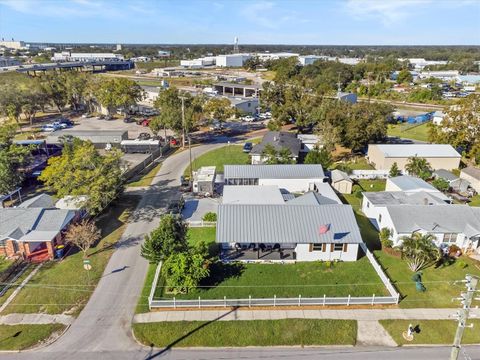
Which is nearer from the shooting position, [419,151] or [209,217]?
[209,217]

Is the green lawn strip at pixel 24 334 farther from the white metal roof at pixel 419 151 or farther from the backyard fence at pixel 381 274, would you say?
the white metal roof at pixel 419 151

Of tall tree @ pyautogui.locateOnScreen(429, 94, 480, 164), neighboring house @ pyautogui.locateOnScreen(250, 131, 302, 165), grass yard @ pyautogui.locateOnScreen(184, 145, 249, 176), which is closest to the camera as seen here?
neighboring house @ pyautogui.locateOnScreen(250, 131, 302, 165)

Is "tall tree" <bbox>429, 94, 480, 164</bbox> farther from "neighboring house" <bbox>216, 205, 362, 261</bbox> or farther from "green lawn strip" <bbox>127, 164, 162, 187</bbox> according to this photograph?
"green lawn strip" <bbox>127, 164, 162, 187</bbox>

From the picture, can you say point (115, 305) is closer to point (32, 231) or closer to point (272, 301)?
point (272, 301)

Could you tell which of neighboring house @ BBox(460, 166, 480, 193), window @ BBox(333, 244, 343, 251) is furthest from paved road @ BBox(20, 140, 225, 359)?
neighboring house @ BBox(460, 166, 480, 193)

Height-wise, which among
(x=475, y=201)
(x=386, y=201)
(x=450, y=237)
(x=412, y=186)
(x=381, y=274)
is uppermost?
(x=412, y=186)

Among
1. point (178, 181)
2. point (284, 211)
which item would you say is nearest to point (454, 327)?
point (284, 211)

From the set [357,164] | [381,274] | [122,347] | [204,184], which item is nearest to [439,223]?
[381,274]
